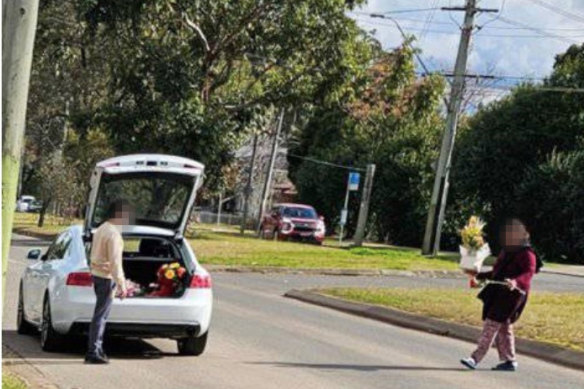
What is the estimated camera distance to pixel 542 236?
45.3 metres

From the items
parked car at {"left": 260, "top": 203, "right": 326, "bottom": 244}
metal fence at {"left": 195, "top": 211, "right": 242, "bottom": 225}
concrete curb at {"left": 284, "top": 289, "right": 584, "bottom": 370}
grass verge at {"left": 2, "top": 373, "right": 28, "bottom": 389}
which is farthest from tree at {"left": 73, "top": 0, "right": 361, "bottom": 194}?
metal fence at {"left": 195, "top": 211, "right": 242, "bottom": 225}

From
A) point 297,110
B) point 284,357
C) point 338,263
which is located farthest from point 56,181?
point 284,357

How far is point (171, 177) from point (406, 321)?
5.61m

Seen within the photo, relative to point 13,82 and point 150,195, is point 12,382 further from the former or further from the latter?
point 150,195

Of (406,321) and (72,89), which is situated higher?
(72,89)

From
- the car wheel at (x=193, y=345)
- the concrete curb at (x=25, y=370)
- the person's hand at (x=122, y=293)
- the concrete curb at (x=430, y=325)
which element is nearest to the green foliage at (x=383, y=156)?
the concrete curb at (x=430, y=325)

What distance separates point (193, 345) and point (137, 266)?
1.27 meters

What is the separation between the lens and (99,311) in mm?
10633

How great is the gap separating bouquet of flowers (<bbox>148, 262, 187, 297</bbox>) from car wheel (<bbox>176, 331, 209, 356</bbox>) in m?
0.57

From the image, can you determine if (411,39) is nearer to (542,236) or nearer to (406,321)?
(542,236)

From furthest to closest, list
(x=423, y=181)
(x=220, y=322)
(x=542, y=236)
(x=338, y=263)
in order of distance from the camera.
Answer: (x=423, y=181)
(x=542, y=236)
(x=338, y=263)
(x=220, y=322)

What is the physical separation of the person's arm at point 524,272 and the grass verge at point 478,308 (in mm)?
2008

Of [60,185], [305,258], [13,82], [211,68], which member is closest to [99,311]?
[13,82]

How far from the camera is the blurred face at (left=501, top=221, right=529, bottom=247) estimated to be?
38.0ft
